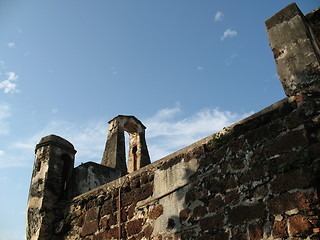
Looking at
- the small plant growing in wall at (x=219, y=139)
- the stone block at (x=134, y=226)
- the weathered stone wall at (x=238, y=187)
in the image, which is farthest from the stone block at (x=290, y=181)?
the stone block at (x=134, y=226)

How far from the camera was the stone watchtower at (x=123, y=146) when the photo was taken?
8.34m

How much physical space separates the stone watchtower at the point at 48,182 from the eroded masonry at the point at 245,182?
104 millimetres

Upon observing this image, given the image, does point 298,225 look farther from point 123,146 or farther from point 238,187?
point 123,146

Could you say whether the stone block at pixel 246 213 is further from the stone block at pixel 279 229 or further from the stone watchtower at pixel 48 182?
the stone watchtower at pixel 48 182

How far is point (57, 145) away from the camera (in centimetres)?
654

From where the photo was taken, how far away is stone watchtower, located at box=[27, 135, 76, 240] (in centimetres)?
565

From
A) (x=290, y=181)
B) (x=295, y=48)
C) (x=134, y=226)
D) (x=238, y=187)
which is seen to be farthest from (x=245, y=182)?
(x=134, y=226)

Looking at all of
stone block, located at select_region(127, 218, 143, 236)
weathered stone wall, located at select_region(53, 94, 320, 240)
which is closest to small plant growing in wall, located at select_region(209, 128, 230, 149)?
weathered stone wall, located at select_region(53, 94, 320, 240)

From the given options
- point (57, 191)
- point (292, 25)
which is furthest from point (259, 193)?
point (57, 191)

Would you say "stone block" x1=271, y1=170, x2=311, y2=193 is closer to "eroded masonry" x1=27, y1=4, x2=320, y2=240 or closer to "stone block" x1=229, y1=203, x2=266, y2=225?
"eroded masonry" x1=27, y1=4, x2=320, y2=240

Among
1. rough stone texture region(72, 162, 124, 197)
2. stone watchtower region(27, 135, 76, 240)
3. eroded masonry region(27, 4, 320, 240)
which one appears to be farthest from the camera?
rough stone texture region(72, 162, 124, 197)

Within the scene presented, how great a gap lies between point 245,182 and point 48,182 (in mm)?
4032

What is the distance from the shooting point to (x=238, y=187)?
3398 mm

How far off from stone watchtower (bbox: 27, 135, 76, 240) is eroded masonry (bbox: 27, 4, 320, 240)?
4.1 inches
